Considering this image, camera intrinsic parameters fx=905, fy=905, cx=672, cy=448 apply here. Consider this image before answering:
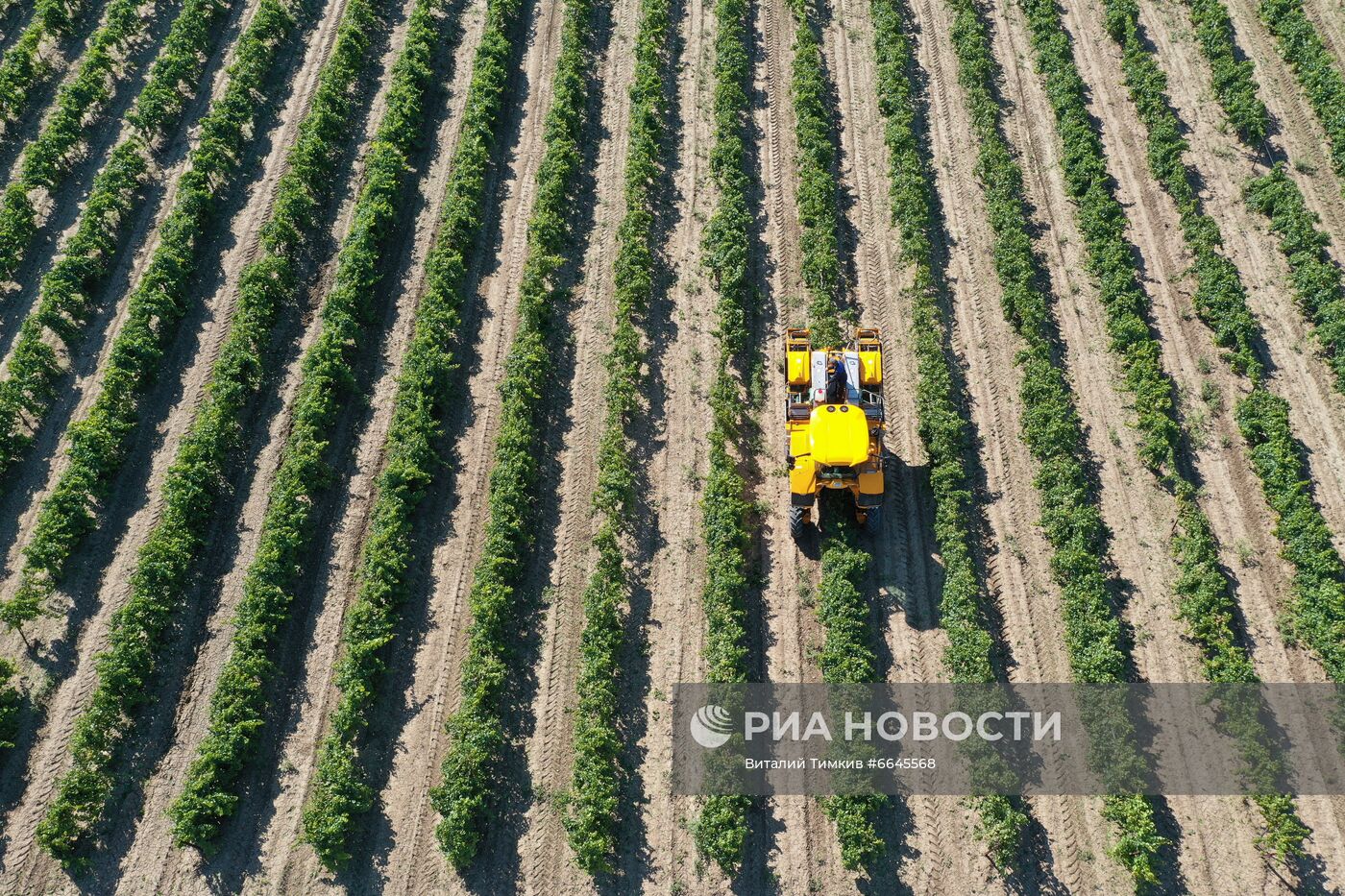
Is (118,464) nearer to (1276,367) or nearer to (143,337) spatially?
(143,337)

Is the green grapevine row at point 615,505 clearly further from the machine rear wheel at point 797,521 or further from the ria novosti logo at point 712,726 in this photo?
the machine rear wheel at point 797,521

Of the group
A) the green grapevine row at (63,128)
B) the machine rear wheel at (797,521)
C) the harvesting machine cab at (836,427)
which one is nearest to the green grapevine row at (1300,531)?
the harvesting machine cab at (836,427)

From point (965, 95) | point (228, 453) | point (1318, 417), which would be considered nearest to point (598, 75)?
point (965, 95)

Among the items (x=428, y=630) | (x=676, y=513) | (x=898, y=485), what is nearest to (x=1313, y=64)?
(x=898, y=485)

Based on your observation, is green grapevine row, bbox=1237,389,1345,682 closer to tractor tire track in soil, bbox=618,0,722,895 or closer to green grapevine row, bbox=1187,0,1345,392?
green grapevine row, bbox=1187,0,1345,392

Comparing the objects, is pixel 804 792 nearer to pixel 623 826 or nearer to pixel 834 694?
pixel 834 694

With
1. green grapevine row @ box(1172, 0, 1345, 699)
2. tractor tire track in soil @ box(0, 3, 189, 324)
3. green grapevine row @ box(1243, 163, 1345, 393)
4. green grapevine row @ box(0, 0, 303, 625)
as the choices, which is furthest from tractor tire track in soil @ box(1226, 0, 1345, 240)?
tractor tire track in soil @ box(0, 3, 189, 324)
